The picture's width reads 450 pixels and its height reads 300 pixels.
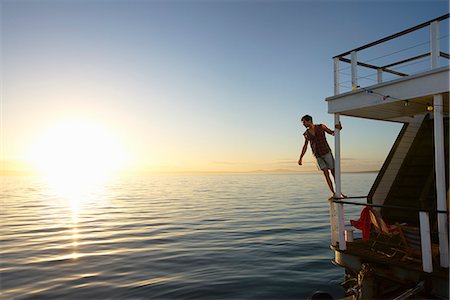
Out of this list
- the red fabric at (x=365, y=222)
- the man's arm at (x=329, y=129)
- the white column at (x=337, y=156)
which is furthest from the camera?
the man's arm at (x=329, y=129)

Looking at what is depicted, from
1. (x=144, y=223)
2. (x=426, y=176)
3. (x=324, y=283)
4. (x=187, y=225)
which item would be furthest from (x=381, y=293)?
(x=144, y=223)

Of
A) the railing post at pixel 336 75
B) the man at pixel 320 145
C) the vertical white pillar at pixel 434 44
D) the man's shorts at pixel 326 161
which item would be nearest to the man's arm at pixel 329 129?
the man at pixel 320 145

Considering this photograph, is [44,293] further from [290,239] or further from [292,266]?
[290,239]

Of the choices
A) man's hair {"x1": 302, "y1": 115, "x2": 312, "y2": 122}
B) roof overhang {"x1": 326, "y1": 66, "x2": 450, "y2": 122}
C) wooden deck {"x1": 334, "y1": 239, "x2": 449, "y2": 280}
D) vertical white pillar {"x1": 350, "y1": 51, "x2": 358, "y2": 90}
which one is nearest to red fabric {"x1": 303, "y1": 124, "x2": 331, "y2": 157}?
man's hair {"x1": 302, "y1": 115, "x2": 312, "y2": 122}

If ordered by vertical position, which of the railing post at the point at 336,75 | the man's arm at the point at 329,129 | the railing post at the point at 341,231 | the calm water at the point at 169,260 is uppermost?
the railing post at the point at 336,75

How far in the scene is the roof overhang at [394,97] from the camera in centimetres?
604

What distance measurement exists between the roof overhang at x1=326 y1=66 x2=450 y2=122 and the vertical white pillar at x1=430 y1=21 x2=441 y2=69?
257 millimetres

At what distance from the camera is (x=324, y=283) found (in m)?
9.59

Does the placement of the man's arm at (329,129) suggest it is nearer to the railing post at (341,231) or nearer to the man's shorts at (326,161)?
the man's shorts at (326,161)

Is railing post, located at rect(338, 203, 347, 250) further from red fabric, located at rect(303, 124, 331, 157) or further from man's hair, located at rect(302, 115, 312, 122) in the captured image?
man's hair, located at rect(302, 115, 312, 122)

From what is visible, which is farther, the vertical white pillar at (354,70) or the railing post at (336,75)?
the railing post at (336,75)

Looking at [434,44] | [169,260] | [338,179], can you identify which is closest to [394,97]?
[434,44]

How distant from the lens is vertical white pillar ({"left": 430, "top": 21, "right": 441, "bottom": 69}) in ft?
20.1

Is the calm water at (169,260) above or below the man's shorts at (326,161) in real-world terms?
below
